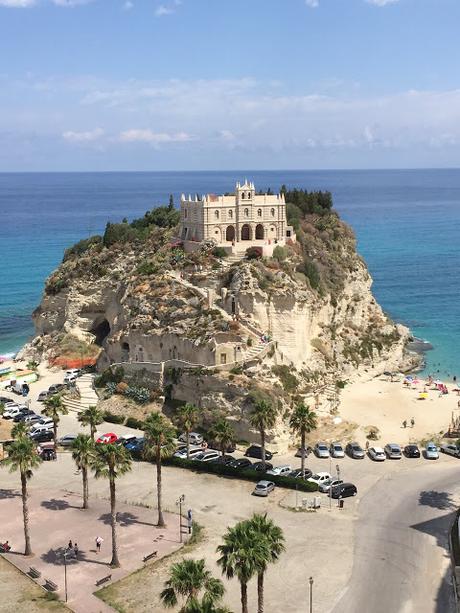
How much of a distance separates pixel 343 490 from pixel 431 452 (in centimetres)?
1238

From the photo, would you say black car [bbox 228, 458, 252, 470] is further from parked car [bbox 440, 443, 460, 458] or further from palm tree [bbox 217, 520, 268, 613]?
palm tree [bbox 217, 520, 268, 613]

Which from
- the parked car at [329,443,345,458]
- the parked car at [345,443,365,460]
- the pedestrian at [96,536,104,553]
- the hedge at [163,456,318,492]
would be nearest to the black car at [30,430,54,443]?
the hedge at [163,456,318,492]

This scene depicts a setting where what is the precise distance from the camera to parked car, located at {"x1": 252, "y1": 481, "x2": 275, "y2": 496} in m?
52.8

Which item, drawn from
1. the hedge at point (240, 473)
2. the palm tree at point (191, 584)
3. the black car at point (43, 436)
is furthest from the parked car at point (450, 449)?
the palm tree at point (191, 584)

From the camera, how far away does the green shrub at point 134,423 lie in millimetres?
66812

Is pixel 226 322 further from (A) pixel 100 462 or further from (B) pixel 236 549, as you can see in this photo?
(B) pixel 236 549

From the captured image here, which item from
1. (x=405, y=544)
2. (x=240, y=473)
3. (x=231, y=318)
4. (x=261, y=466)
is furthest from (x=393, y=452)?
(x=231, y=318)

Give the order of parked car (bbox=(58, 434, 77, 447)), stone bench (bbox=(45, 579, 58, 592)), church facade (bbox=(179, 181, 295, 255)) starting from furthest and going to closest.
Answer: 1. church facade (bbox=(179, 181, 295, 255))
2. parked car (bbox=(58, 434, 77, 447))
3. stone bench (bbox=(45, 579, 58, 592))

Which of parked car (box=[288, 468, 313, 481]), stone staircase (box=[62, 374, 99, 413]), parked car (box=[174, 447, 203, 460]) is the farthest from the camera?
stone staircase (box=[62, 374, 99, 413])

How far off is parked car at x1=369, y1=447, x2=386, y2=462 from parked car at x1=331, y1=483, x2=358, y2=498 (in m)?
7.61

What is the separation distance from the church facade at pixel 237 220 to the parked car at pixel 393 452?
2839 centimetres

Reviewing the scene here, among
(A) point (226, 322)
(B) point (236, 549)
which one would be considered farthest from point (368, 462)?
(B) point (236, 549)

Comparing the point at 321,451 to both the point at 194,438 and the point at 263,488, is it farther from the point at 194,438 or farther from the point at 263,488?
the point at 194,438

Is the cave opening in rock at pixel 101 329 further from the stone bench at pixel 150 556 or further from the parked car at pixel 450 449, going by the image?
the stone bench at pixel 150 556
